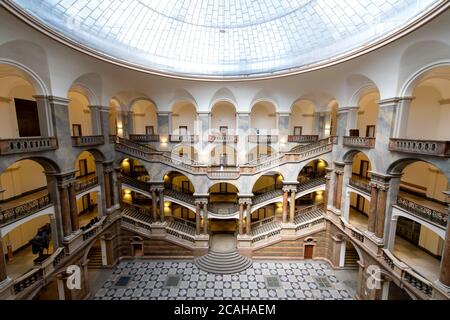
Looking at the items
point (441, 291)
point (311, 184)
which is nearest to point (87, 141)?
point (311, 184)

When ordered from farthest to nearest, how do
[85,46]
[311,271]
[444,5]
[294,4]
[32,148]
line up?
[311,271] → [294,4] → [85,46] → [32,148] → [444,5]

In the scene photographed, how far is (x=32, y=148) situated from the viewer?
10.0m

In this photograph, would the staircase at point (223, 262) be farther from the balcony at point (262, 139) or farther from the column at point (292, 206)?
the balcony at point (262, 139)

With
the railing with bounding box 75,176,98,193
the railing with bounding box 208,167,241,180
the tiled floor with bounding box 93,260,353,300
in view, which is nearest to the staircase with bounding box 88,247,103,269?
the tiled floor with bounding box 93,260,353,300

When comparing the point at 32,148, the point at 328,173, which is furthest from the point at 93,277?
the point at 328,173

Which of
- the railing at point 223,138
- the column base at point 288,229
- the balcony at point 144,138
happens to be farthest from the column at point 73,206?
the column base at point 288,229

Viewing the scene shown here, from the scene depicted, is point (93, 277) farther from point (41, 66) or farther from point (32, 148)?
point (41, 66)

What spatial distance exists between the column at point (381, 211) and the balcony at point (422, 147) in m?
2.57

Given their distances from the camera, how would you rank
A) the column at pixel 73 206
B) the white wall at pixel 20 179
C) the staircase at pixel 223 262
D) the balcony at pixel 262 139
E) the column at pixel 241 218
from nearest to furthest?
1. the white wall at pixel 20 179
2. the column at pixel 73 206
3. the staircase at pixel 223 262
4. the column at pixel 241 218
5. the balcony at pixel 262 139

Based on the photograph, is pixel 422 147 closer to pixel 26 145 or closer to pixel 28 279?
pixel 26 145

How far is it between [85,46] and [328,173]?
63.2 ft

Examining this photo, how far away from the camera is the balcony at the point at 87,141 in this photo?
12.9m

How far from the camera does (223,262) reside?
16.7 meters
